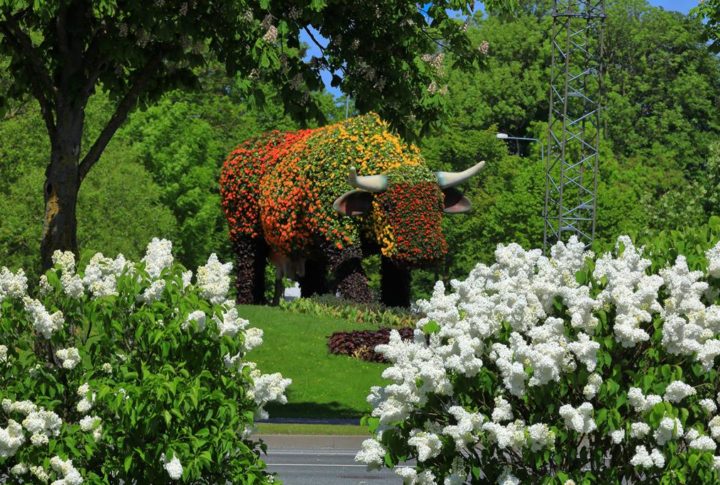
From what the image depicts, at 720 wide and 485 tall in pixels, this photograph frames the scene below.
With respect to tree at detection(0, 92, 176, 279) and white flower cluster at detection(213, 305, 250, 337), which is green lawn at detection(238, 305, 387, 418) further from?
white flower cluster at detection(213, 305, 250, 337)

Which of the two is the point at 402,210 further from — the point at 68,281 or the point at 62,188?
the point at 68,281

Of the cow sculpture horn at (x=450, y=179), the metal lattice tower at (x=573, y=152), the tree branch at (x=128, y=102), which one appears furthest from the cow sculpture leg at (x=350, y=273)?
the tree branch at (x=128, y=102)

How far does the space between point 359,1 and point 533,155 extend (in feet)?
134

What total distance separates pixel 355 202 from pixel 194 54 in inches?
429

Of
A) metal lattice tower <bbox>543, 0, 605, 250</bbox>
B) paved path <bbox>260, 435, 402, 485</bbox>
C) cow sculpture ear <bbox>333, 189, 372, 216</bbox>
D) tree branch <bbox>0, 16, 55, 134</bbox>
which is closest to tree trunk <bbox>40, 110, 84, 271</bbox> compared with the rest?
tree branch <bbox>0, 16, 55, 134</bbox>

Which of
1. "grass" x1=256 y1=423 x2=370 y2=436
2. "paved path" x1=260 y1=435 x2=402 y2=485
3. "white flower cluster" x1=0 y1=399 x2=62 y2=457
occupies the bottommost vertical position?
"paved path" x1=260 y1=435 x2=402 y2=485

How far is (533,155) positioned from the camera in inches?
2186

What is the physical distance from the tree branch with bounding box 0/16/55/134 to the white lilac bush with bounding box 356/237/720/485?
8.11 metres

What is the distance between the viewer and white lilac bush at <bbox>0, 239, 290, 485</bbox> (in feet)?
24.3

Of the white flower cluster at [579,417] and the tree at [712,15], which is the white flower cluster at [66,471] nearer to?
the white flower cluster at [579,417]

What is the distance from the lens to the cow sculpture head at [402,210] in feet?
82.7

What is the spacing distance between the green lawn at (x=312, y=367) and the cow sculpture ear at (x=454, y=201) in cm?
332

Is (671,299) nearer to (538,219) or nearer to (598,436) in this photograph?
(598,436)

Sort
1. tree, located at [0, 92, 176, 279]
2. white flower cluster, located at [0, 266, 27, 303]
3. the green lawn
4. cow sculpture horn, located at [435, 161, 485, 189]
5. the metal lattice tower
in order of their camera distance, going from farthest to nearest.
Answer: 1. the metal lattice tower
2. tree, located at [0, 92, 176, 279]
3. cow sculpture horn, located at [435, 161, 485, 189]
4. the green lawn
5. white flower cluster, located at [0, 266, 27, 303]
